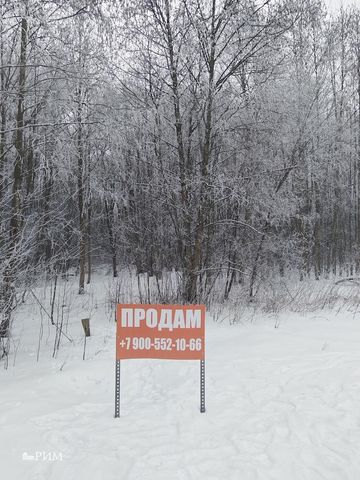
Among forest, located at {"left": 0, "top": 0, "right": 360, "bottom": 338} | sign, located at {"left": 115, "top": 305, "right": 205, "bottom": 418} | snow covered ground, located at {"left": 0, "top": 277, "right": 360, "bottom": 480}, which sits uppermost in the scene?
forest, located at {"left": 0, "top": 0, "right": 360, "bottom": 338}

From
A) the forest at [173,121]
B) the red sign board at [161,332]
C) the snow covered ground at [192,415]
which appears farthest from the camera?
the forest at [173,121]

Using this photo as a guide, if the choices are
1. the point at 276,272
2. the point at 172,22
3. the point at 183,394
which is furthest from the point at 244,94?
the point at 183,394

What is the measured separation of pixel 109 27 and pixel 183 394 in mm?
6307

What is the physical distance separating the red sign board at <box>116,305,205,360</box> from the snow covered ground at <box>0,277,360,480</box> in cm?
64

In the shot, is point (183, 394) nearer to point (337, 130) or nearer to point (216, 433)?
point (216, 433)

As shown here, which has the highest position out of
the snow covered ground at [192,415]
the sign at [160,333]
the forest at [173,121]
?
the forest at [173,121]

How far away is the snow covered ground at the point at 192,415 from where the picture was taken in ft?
9.21

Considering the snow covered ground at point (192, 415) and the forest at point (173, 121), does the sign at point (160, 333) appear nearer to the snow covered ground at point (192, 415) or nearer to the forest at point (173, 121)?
the snow covered ground at point (192, 415)

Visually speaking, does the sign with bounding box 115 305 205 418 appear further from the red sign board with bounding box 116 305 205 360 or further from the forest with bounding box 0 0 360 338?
the forest with bounding box 0 0 360 338

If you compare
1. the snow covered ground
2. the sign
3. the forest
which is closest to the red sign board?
the sign

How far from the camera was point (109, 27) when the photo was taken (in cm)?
652

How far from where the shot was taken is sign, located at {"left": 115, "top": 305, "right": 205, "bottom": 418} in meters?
3.87

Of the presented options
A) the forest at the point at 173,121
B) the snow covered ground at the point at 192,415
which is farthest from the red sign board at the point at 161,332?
the forest at the point at 173,121

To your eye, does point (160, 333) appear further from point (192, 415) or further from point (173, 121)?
point (173, 121)
